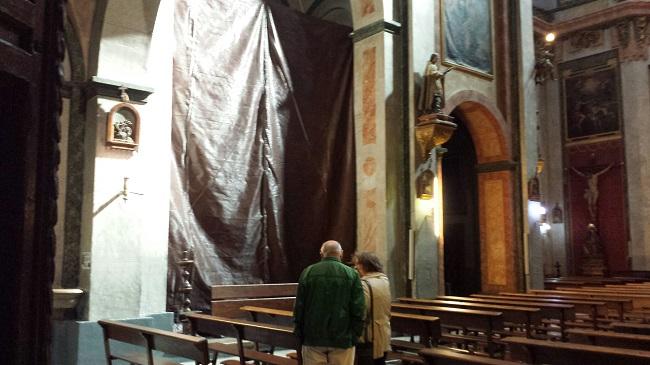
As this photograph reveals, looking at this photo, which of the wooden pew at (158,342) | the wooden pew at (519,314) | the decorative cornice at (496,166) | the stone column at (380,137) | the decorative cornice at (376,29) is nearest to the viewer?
the wooden pew at (158,342)

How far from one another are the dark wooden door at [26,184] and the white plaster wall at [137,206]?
197 inches

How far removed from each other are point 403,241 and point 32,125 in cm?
817

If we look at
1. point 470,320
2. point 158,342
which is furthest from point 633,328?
point 158,342

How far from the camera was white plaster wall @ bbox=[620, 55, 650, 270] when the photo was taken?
1844cm

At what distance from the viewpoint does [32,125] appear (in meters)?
1.97

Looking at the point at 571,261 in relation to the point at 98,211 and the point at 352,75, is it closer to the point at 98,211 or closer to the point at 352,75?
the point at 352,75

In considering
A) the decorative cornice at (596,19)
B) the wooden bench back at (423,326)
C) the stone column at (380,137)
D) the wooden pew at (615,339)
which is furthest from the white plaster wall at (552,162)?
the wooden pew at (615,339)

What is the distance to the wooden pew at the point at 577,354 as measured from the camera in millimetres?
3623

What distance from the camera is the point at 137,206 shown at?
6.97 metres

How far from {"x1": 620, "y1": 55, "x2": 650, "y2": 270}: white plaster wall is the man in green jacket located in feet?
54.8

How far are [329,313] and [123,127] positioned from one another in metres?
3.91

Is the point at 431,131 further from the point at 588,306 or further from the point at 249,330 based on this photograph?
the point at 249,330

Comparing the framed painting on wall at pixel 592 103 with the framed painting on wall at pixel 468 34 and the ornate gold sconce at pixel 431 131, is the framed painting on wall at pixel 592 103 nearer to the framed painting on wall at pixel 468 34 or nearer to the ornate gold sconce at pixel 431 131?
the framed painting on wall at pixel 468 34

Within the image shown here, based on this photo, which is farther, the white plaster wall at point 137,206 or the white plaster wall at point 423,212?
the white plaster wall at point 423,212
